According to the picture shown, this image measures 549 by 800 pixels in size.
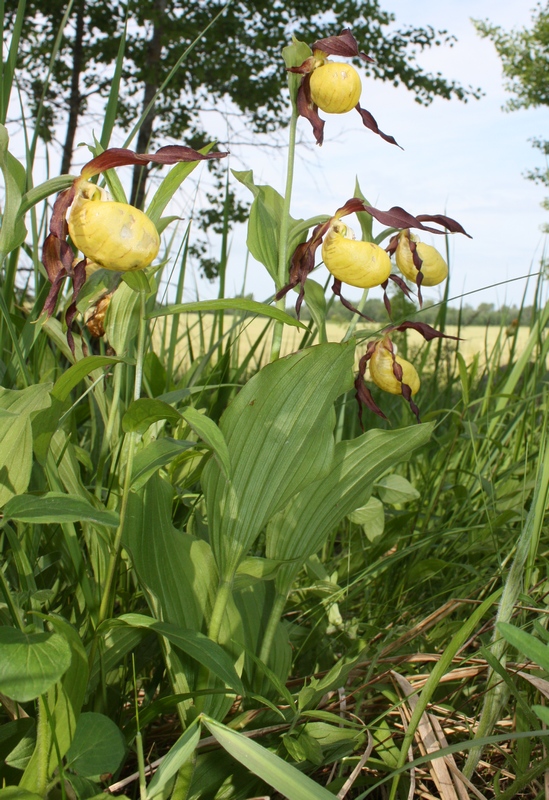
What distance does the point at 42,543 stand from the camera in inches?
37.7

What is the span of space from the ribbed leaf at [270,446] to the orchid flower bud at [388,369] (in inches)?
9.1

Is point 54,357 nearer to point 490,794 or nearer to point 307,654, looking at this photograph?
point 307,654

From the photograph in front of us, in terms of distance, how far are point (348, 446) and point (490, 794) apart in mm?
456

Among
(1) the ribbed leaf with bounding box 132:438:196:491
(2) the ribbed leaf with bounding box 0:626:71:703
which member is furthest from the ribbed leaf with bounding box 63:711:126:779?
(1) the ribbed leaf with bounding box 132:438:196:491

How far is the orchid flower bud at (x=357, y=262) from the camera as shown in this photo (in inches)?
35.0

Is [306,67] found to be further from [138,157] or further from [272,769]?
[272,769]

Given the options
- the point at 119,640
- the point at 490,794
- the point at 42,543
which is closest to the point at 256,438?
the point at 119,640

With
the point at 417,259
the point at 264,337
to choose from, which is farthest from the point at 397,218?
the point at 264,337

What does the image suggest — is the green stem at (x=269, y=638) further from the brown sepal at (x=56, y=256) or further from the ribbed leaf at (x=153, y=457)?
the brown sepal at (x=56, y=256)

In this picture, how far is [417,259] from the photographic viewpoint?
1.04 m

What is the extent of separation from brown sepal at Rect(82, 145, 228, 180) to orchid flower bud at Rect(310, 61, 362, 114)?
0.93ft

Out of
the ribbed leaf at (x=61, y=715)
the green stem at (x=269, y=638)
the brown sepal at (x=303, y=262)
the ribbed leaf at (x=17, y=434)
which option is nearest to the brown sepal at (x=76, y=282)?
the ribbed leaf at (x=17, y=434)

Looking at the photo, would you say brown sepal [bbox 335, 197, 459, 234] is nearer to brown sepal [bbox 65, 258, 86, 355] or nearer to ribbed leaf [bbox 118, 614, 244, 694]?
brown sepal [bbox 65, 258, 86, 355]

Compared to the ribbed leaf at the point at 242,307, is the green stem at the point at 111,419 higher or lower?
lower
